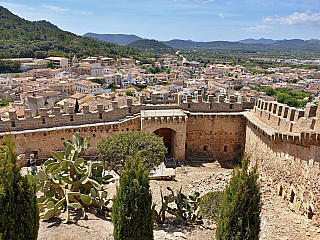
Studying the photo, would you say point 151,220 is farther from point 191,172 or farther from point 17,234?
point 191,172

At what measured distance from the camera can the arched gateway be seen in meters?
16.4

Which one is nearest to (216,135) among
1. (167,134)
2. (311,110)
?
(167,134)

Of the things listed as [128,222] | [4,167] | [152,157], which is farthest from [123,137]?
[4,167]

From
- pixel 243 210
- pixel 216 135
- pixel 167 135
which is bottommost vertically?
pixel 167 135

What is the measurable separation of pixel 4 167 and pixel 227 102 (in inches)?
600

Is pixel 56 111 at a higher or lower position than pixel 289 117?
lower

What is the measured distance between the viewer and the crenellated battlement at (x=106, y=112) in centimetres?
1538

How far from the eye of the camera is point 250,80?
121 m

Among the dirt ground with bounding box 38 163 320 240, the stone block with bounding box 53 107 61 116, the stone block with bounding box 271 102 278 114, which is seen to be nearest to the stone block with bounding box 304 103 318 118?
the stone block with bounding box 271 102 278 114

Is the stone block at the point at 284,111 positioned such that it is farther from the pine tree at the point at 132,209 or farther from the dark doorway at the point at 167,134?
the pine tree at the point at 132,209

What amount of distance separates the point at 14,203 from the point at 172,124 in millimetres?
11476

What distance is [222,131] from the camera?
1839cm

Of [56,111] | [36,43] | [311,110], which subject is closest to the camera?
[311,110]

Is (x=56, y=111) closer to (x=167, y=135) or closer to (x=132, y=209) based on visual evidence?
(x=167, y=135)
